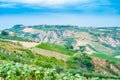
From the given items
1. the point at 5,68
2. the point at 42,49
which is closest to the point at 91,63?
the point at 42,49

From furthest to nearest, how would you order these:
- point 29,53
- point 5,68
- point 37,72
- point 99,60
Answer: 1. point 99,60
2. point 29,53
3. point 5,68
4. point 37,72

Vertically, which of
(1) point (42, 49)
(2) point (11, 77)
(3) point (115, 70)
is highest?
(2) point (11, 77)

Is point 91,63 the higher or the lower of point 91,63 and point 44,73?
the lower

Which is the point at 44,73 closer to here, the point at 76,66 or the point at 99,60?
the point at 76,66

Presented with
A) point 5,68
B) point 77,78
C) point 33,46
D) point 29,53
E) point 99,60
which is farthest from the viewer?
point 99,60

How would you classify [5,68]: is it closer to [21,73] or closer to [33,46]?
[21,73]

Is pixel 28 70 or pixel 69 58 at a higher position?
pixel 28 70

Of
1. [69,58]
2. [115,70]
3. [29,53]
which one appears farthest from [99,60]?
[29,53]

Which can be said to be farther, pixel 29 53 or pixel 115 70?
pixel 115 70

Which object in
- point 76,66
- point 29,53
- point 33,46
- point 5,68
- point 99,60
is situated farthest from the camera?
point 99,60
